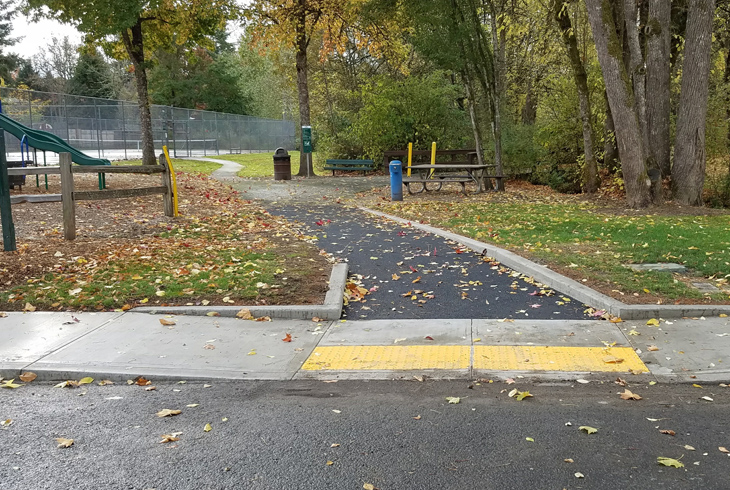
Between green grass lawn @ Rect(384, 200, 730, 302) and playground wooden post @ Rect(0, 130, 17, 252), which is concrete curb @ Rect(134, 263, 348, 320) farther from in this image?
playground wooden post @ Rect(0, 130, 17, 252)

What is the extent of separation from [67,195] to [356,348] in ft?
20.3

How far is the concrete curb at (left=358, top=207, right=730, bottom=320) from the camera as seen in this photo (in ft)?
19.6

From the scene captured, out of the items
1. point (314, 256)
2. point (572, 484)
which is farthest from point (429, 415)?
point (314, 256)

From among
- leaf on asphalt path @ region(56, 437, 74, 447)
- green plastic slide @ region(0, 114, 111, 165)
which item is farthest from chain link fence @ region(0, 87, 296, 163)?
leaf on asphalt path @ region(56, 437, 74, 447)

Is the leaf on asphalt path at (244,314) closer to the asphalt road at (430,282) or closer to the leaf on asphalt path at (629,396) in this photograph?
the asphalt road at (430,282)

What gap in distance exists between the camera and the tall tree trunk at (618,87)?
1307 cm

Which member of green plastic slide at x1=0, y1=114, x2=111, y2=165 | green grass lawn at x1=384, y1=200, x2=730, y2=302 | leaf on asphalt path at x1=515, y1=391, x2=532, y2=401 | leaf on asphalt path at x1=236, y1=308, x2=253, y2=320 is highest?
green plastic slide at x1=0, y1=114, x2=111, y2=165

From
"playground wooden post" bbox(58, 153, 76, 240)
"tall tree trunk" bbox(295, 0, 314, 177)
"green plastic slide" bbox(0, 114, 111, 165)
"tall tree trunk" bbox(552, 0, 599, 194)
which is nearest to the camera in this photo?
"playground wooden post" bbox(58, 153, 76, 240)

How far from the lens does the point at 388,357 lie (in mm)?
5199

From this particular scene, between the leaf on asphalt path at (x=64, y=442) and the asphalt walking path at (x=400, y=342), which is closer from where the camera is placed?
the leaf on asphalt path at (x=64, y=442)

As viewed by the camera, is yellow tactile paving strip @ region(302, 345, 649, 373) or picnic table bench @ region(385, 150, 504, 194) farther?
picnic table bench @ region(385, 150, 504, 194)

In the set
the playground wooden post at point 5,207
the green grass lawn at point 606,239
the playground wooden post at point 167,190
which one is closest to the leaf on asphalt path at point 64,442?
the green grass lawn at point 606,239

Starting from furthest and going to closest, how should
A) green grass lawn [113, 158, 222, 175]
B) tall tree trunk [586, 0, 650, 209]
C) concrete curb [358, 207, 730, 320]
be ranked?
green grass lawn [113, 158, 222, 175] → tall tree trunk [586, 0, 650, 209] → concrete curb [358, 207, 730, 320]

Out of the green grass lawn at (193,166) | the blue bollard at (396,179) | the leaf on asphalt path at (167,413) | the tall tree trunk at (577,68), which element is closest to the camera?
the leaf on asphalt path at (167,413)
